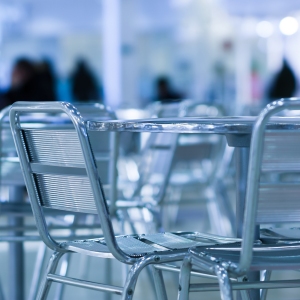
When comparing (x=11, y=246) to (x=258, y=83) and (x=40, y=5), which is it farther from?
(x=258, y=83)

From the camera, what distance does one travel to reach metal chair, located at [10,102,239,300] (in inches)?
58.0

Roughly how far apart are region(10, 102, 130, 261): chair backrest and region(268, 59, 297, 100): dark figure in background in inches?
271

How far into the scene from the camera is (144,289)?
10.2 feet

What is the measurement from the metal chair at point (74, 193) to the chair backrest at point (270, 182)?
0.26 m

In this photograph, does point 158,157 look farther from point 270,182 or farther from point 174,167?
point 270,182

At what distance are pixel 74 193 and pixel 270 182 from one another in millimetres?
419

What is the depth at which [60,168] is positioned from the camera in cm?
159

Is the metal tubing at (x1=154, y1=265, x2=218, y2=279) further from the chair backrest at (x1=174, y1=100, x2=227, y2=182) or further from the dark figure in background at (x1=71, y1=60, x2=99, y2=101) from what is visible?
the dark figure in background at (x1=71, y1=60, x2=99, y2=101)

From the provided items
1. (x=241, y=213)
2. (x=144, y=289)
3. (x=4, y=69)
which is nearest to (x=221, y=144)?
(x=144, y=289)

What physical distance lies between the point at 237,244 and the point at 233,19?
12.9m

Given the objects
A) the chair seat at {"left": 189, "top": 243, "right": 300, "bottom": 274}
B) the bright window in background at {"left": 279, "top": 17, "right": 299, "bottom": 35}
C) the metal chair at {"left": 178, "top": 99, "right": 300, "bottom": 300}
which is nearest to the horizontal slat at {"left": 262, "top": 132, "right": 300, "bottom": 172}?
the metal chair at {"left": 178, "top": 99, "right": 300, "bottom": 300}

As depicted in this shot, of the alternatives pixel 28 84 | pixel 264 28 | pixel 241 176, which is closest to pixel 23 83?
pixel 28 84

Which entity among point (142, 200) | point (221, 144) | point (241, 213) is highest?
point (221, 144)

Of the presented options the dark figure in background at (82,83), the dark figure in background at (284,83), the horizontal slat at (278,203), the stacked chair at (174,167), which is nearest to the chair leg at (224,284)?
the horizontal slat at (278,203)
